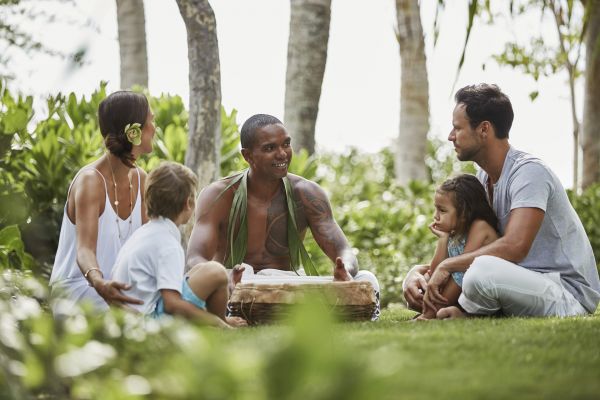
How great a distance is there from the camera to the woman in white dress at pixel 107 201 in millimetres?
5121

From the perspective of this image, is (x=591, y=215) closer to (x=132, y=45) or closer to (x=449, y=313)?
(x=132, y=45)

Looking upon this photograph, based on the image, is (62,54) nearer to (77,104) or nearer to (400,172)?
(77,104)

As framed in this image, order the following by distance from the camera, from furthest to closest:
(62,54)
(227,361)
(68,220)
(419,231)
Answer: (419,231), (68,220), (62,54), (227,361)

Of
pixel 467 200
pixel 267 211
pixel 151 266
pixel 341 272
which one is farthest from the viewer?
pixel 267 211

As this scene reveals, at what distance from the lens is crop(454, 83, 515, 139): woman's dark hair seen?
5453mm

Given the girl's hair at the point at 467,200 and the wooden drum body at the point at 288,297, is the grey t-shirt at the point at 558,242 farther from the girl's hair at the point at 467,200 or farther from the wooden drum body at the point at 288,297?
the wooden drum body at the point at 288,297

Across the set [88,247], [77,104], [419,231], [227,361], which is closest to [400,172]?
[419,231]

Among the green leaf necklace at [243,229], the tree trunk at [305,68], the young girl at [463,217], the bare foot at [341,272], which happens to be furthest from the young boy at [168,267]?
the tree trunk at [305,68]

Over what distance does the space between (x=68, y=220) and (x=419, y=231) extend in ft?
21.4

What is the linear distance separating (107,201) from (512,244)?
86.7 inches

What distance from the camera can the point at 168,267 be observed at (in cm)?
455

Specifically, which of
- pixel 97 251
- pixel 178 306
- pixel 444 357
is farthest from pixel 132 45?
pixel 444 357

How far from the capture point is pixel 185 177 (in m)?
4.70

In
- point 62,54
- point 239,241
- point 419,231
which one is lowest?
point 419,231
